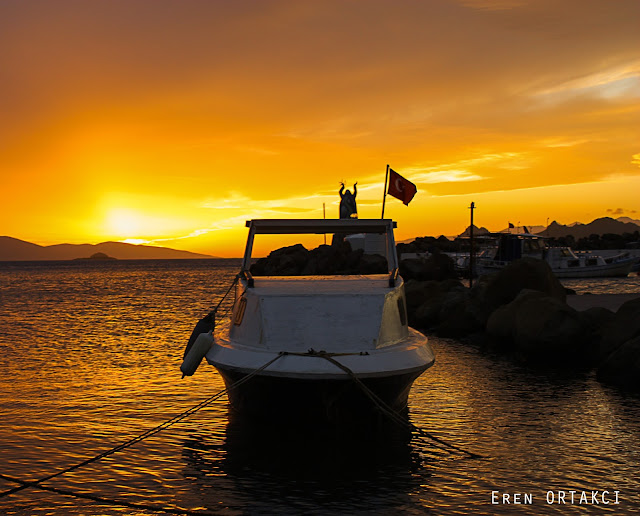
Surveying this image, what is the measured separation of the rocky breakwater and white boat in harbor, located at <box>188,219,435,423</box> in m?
8.03

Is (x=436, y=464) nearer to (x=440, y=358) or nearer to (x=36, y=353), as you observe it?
(x=440, y=358)

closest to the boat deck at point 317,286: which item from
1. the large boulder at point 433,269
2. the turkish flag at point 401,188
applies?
the turkish flag at point 401,188

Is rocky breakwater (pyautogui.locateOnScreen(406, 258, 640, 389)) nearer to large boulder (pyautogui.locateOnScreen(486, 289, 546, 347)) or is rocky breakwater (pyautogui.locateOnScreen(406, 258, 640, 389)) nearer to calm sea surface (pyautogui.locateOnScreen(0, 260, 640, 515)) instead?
large boulder (pyautogui.locateOnScreen(486, 289, 546, 347))

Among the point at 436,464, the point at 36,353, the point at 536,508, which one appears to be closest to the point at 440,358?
the point at 436,464

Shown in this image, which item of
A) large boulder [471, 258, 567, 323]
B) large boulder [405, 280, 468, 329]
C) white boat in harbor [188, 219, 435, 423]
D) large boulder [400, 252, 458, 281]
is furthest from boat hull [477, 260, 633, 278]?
white boat in harbor [188, 219, 435, 423]

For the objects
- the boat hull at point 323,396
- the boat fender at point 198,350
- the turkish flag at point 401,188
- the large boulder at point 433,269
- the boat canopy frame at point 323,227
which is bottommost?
the boat hull at point 323,396

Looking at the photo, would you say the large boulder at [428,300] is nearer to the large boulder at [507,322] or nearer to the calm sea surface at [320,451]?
the large boulder at [507,322]

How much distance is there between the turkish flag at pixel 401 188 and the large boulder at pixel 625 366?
7.15 metres

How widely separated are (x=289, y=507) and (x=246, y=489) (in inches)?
40.6

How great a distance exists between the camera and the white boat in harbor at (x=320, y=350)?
10.7m

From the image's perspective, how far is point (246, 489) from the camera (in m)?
9.75

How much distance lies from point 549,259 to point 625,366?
5636cm

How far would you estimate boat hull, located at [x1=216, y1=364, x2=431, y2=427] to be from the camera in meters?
10.7

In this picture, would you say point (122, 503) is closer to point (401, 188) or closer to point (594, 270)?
point (401, 188)
